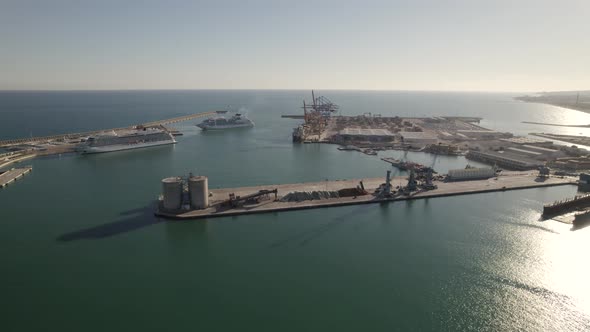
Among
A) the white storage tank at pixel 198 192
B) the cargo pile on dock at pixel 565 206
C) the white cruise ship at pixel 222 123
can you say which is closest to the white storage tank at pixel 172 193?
the white storage tank at pixel 198 192

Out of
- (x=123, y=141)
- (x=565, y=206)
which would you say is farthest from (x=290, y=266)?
(x=123, y=141)

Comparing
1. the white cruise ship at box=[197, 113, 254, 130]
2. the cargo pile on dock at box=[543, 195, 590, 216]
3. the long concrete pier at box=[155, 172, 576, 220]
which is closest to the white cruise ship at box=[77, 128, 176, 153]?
the white cruise ship at box=[197, 113, 254, 130]

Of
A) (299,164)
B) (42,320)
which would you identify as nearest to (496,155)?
(299,164)

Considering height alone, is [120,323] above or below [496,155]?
below

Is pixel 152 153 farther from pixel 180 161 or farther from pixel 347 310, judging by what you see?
pixel 347 310

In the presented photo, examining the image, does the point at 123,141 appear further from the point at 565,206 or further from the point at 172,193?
the point at 565,206

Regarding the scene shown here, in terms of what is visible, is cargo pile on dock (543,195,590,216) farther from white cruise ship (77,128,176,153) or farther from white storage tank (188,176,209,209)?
white cruise ship (77,128,176,153)
